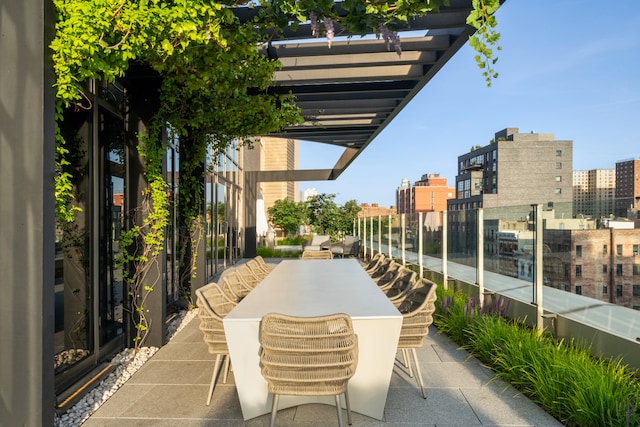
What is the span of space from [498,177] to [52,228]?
76683 mm

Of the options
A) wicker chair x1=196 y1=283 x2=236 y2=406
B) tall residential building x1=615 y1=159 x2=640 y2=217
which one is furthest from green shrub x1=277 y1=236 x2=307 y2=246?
tall residential building x1=615 y1=159 x2=640 y2=217

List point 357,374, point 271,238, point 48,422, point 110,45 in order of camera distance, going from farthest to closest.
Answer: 1. point 271,238
2. point 357,374
3. point 110,45
4. point 48,422

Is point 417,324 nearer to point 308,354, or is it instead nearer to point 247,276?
point 308,354

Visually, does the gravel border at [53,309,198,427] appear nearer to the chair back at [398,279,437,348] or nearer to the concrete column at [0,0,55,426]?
the concrete column at [0,0,55,426]

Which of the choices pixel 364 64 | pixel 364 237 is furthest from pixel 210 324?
pixel 364 237

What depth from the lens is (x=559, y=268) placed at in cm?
416

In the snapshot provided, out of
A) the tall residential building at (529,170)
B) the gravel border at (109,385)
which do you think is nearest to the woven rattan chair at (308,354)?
the gravel border at (109,385)

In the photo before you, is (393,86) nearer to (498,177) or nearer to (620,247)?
(620,247)

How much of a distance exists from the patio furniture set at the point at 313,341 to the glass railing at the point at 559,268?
1.41m

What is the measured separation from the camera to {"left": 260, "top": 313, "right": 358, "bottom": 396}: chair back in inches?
102

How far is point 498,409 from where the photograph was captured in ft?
10.4

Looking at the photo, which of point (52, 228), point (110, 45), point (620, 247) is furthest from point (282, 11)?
point (620, 247)

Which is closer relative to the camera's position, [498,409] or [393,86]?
[498,409]

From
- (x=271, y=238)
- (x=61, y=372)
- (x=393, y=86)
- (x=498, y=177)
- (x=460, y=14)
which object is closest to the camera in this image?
(x=61, y=372)
